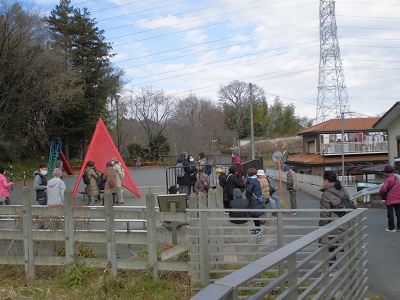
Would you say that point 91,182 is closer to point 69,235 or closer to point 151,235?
A: point 69,235

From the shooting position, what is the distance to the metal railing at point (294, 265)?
2225 mm

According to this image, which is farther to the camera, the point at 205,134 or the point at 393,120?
the point at 205,134

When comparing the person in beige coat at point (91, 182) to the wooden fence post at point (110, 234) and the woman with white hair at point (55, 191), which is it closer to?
the woman with white hair at point (55, 191)

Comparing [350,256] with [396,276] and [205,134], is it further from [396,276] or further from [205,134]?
[205,134]

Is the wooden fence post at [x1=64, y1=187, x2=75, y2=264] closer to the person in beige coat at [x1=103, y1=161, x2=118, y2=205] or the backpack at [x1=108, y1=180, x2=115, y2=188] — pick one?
the person in beige coat at [x1=103, y1=161, x2=118, y2=205]

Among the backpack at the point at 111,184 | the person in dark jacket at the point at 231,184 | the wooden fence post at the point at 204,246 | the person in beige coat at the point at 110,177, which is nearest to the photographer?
the wooden fence post at the point at 204,246

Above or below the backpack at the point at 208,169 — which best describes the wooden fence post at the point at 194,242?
below

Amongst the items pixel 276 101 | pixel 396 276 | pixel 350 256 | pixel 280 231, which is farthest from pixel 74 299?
pixel 276 101

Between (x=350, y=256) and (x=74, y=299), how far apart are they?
368 cm

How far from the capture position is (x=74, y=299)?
611cm

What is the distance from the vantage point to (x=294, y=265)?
295 centimetres

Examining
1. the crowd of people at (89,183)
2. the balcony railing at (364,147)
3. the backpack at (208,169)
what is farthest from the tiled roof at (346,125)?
the crowd of people at (89,183)

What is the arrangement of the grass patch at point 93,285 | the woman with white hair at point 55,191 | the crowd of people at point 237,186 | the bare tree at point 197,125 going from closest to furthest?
the grass patch at point 93,285, the woman with white hair at point 55,191, the crowd of people at point 237,186, the bare tree at point 197,125

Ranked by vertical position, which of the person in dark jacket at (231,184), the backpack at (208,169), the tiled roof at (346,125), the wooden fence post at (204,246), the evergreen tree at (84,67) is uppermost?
the evergreen tree at (84,67)
